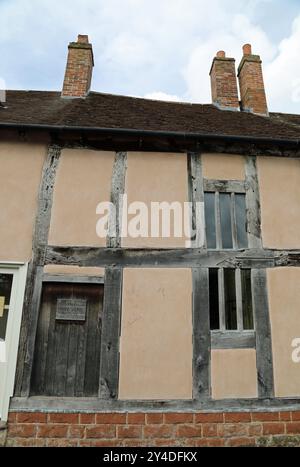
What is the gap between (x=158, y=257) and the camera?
16.1ft

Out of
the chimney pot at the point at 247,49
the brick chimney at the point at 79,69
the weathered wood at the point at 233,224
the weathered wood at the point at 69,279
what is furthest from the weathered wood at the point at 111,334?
the chimney pot at the point at 247,49

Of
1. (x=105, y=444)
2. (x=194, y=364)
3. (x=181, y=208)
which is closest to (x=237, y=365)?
(x=194, y=364)

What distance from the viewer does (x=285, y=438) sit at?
171 inches

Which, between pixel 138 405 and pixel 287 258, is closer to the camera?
pixel 138 405

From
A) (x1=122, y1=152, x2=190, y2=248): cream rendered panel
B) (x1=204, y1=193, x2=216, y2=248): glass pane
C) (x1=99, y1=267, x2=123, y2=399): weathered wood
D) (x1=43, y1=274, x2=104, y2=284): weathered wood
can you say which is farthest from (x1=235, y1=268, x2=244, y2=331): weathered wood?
(x1=43, y1=274, x2=104, y2=284): weathered wood

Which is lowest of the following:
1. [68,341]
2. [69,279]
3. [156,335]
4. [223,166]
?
[68,341]

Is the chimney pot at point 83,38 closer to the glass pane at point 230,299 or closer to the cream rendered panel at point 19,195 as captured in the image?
the cream rendered panel at point 19,195

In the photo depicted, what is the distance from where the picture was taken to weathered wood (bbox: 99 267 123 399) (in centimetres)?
443

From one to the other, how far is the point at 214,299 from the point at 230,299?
0.25m

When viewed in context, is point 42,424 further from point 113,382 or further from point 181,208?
point 181,208

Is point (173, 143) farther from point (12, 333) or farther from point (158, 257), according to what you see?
point (12, 333)

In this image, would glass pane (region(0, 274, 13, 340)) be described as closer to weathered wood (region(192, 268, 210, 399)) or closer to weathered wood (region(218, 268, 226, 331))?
weathered wood (region(192, 268, 210, 399))

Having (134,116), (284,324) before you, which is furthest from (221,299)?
(134,116)

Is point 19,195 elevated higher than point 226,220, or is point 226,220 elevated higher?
point 19,195
